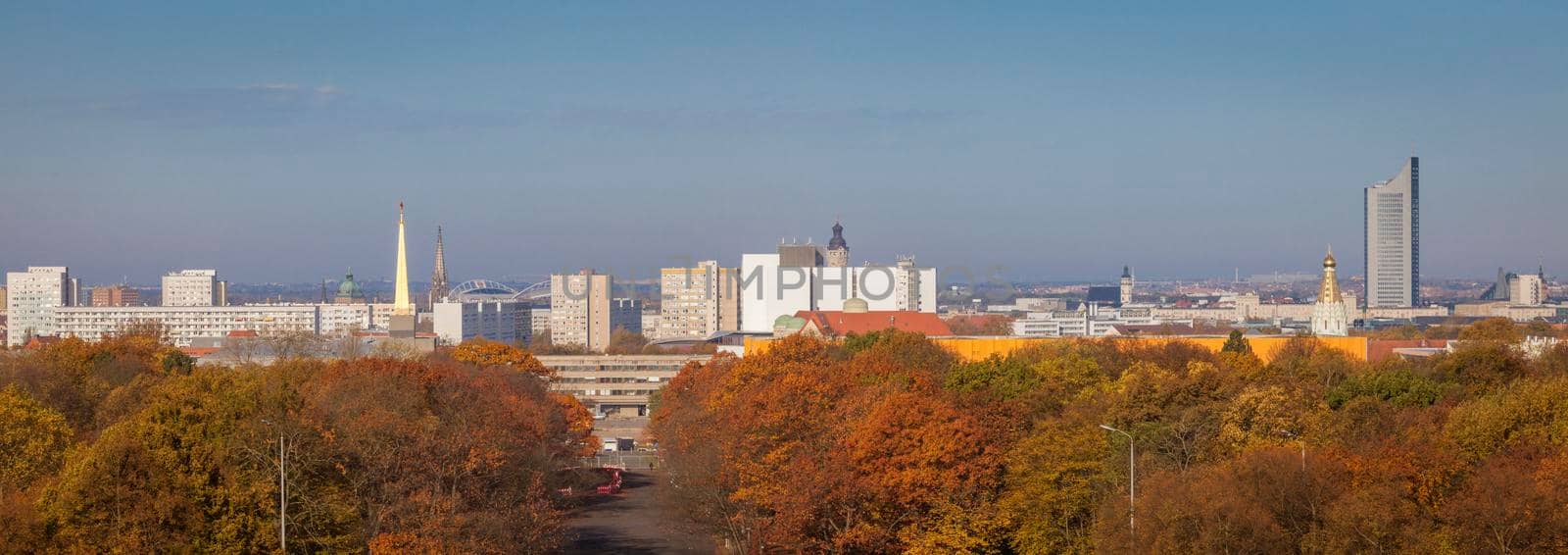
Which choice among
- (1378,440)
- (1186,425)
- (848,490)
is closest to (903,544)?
(848,490)

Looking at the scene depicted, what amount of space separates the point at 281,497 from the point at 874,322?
234 feet

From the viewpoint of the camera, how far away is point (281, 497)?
31281 millimetres

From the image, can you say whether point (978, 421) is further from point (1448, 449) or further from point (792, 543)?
point (1448, 449)

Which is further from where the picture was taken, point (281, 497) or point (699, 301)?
point (699, 301)

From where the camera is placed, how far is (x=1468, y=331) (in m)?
78.8

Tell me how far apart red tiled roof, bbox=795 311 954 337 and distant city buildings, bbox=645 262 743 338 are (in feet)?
239

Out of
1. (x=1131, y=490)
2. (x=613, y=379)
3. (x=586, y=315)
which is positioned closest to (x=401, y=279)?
(x=586, y=315)

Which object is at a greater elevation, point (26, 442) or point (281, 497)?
point (26, 442)

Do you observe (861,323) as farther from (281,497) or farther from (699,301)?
(699,301)

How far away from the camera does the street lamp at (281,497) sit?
1213 inches

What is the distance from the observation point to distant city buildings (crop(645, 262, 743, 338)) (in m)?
178

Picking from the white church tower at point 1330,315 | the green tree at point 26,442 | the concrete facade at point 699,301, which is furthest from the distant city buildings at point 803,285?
the green tree at point 26,442

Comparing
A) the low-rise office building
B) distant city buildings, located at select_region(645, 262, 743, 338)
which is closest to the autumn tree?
the low-rise office building

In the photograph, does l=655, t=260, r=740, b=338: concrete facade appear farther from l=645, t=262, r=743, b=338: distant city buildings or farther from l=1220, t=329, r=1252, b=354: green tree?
l=1220, t=329, r=1252, b=354: green tree
